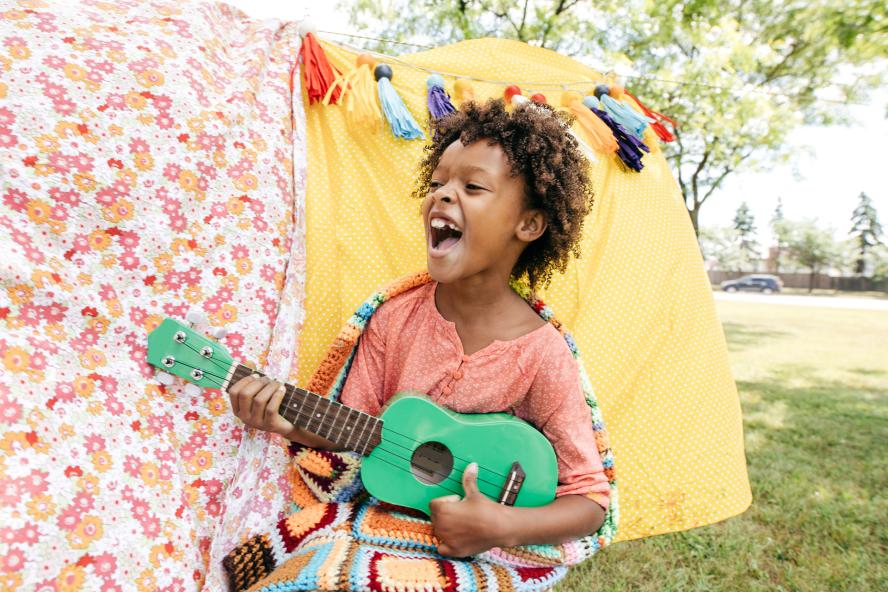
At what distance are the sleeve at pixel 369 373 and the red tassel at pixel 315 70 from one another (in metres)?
0.91

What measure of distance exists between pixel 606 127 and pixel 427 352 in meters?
1.33

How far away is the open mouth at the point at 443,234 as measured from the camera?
1.60m

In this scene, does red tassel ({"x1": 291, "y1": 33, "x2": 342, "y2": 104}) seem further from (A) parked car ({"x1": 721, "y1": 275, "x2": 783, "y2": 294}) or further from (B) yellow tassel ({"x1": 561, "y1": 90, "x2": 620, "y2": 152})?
(A) parked car ({"x1": 721, "y1": 275, "x2": 783, "y2": 294})

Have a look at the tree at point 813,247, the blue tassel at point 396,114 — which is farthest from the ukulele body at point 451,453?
the tree at point 813,247

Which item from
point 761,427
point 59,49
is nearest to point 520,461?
point 59,49

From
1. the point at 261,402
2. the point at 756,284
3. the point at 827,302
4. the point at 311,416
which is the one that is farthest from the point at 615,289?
the point at 756,284

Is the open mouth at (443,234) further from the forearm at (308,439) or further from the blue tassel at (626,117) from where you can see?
the blue tassel at (626,117)

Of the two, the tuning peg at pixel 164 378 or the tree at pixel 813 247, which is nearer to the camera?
the tuning peg at pixel 164 378

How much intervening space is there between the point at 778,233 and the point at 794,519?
5189 centimetres

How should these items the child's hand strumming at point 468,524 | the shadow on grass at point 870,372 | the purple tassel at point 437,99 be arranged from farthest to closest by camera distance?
1. the shadow on grass at point 870,372
2. the purple tassel at point 437,99
3. the child's hand strumming at point 468,524

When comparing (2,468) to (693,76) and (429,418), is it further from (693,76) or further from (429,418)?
(693,76)

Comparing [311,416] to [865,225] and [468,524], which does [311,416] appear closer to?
[468,524]

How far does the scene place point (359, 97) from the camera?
2.20m

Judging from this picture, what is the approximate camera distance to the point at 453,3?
402 inches
